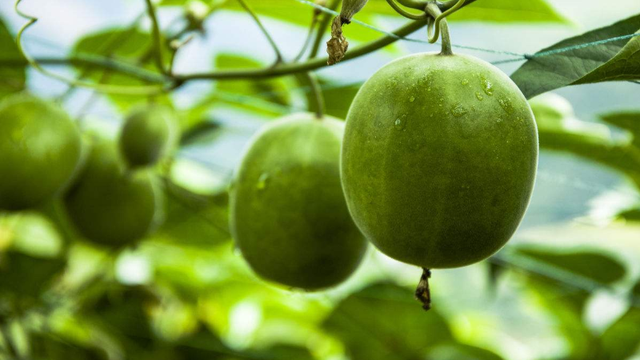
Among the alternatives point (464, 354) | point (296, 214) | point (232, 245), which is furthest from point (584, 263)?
point (296, 214)

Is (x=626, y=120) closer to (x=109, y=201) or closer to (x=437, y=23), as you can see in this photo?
(x=437, y=23)

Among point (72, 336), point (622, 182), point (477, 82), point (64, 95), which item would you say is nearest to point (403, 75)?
point (477, 82)

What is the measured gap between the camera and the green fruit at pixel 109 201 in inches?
45.0

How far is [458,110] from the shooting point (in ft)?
1.61

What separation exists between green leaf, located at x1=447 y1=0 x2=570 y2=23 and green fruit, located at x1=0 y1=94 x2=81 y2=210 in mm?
604

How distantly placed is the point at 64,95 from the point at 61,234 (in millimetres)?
586

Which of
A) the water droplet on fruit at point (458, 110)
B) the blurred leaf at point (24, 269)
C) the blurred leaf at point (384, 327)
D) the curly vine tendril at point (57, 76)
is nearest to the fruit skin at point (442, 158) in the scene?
the water droplet on fruit at point (458, 110)

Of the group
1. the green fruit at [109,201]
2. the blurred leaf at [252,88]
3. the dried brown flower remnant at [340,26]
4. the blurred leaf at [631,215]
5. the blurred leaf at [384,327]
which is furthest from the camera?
the blurred leaf at [384,327]

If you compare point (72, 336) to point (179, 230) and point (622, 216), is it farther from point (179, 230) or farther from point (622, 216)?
point (622, 216)

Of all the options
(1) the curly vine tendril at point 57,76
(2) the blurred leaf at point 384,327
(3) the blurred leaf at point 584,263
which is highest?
(1) the curly vine tendril at point 57,76

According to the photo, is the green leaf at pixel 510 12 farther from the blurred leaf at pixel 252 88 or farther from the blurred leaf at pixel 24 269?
the blurred leaf at pixel 24 269

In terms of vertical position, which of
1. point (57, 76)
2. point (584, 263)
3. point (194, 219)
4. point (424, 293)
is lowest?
point (194, 219)

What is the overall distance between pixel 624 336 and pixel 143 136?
1.06 metres

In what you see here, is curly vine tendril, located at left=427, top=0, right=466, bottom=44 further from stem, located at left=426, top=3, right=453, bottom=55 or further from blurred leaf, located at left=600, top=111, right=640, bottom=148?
blurred leaf, located at left=600, top=111, right=640, bottom=148
